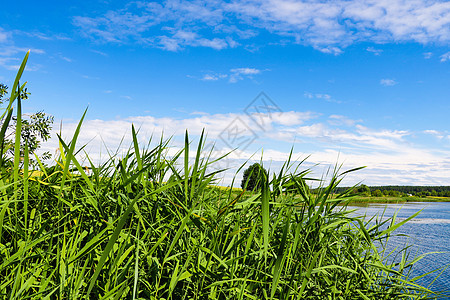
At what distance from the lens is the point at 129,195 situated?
221 cm

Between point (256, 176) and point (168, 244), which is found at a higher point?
point (256, 176)

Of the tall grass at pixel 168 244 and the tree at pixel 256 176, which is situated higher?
the tree at pixel 256 176

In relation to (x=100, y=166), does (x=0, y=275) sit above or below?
below

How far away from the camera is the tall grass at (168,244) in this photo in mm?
1655

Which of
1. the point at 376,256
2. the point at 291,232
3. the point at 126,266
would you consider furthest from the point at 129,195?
the point at 376,256

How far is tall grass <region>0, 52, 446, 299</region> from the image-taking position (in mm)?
1655

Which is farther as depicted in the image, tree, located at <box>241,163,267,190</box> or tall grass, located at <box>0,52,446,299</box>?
tree, located at <box>241,163,267,190</box>

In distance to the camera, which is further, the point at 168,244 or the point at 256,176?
the point at 256,176

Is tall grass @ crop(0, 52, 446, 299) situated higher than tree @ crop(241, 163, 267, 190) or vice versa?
tree @ crop(241, 163, 267, 190)

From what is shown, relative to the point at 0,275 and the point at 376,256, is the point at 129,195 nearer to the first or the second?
the point at 0,275

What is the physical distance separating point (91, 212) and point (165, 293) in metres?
0.72

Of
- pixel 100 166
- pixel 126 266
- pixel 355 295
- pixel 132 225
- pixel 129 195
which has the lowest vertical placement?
pixel 355 295

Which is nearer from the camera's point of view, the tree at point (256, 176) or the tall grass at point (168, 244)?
the tall grass at point (168, 244)

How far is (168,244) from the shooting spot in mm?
1875
